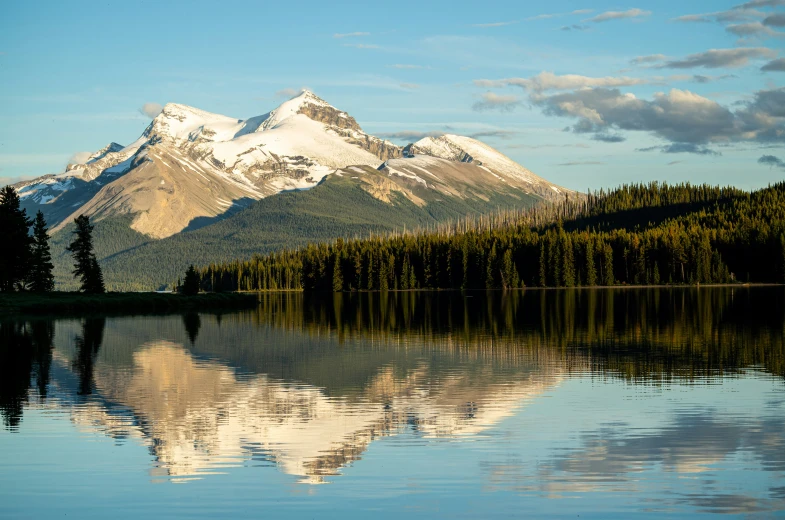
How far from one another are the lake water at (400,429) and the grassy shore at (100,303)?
2059 inches

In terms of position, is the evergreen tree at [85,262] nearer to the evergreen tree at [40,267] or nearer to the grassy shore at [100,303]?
the grassy shore at [100,303]

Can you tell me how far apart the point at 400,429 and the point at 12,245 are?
108436mm

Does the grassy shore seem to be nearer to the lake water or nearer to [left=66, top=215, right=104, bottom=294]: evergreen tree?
[left=66, top=215, right=104, bottom=294]: evergreen tree

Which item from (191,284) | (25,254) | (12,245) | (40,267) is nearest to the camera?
(12,245)

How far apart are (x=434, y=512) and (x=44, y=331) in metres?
77.8

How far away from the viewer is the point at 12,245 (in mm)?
132750

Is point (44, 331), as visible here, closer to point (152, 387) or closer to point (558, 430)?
point (152, 387)

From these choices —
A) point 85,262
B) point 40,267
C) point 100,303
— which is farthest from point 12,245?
point 85,262

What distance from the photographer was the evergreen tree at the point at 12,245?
433 ft

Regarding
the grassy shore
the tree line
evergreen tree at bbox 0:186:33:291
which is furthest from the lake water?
the tree line

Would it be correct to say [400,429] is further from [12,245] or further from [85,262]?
[85,262]

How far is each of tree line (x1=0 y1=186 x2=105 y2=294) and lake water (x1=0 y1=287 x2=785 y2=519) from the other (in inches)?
2437

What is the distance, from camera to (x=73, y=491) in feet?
96.2

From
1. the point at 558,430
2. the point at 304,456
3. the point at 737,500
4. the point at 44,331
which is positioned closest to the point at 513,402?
the point at 558,430
